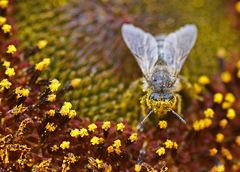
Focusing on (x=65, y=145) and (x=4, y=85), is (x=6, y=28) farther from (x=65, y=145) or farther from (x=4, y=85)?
(x=65, y=145)

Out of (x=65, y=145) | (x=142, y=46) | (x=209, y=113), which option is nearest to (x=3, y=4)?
(x=142, y=46)

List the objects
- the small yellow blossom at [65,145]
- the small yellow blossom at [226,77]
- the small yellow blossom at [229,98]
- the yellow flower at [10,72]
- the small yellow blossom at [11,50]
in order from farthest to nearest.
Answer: the small yellow blossom at [226,77] < the small yellow blossom at [229,98] < the small yellow blossom at [11,50] < the yellow flower at [10,72] < the small yellow blossom at [65,145]

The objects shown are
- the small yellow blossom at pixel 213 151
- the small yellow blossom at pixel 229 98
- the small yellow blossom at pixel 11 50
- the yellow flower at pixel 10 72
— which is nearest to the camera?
the yellow flower at pixel 10 72

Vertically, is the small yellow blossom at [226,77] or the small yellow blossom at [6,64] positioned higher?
the small yellow blossom at [6,64]

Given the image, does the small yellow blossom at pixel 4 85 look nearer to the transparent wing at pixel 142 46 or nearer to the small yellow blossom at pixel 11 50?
the small yellow blossom at pixel 11 50

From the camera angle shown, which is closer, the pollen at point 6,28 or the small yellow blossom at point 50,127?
the small yellow blossom at point 50,127

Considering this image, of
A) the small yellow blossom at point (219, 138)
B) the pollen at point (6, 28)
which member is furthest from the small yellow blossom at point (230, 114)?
the pollen at point (6, 28)

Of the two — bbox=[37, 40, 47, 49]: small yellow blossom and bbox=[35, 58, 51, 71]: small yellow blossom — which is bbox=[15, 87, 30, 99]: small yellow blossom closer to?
bbox=[35, 58, 51, 71]: small yellow blossom

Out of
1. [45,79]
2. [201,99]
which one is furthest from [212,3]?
[45,79]

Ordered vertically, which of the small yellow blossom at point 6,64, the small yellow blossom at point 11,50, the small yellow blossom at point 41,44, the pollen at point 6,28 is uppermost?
the pollen at point 6,28
